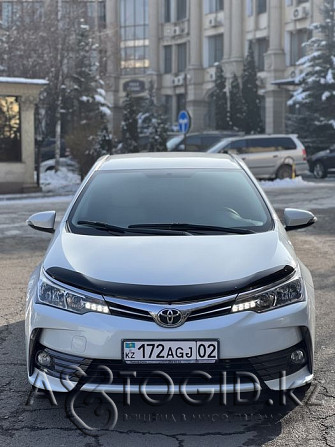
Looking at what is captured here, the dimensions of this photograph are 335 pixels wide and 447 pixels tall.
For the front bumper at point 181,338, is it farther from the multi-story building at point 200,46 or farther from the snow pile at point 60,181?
the multi-story building at point 200,46

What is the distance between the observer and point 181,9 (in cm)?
6266

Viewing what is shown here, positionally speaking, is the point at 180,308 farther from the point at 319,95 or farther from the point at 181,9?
the point at 181,9

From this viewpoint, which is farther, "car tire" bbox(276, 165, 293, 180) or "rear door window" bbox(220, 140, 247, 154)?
"car tire" bbox(276, 165, 293, 180)

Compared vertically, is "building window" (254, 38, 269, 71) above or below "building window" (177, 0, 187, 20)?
below

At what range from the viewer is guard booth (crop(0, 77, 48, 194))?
846 inches

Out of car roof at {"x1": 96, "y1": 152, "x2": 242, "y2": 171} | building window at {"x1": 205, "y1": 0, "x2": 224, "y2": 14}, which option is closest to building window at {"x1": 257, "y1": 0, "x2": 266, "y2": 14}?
building window at {"x1": 205, "y1": 0, "x2": 224, "y2": 14}

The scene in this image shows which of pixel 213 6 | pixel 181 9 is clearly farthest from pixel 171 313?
pixel 181 9

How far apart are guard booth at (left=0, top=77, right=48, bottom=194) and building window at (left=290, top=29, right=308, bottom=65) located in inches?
1261

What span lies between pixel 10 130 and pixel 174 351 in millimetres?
18884

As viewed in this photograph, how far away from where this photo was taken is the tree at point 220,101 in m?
49.5

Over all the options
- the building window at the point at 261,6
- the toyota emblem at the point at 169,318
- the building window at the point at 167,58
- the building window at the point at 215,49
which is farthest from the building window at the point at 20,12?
the building window at the point at 167,58

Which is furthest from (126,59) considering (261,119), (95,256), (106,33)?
(95,256)

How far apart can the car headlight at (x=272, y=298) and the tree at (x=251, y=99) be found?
4486cm

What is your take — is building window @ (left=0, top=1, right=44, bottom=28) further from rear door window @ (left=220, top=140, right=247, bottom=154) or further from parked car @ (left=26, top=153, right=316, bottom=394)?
parked car @ (left=26, top=153, right=316, bottom=394)
